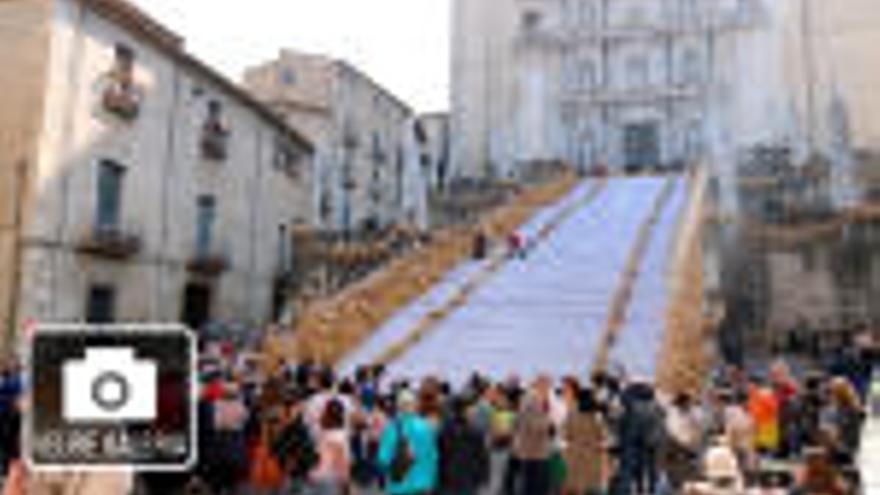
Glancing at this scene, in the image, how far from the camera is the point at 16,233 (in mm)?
19922

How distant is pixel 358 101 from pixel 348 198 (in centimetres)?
576

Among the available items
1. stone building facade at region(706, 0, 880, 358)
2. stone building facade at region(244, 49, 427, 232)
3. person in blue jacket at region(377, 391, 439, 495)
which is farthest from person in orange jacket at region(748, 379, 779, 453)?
stone building facade at region(244, 49, 427, 232)

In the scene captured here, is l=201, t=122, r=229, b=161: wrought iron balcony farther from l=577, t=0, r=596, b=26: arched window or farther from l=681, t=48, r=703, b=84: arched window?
l=681, t=48, r=703, b=84: arched window

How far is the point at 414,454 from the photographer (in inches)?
335

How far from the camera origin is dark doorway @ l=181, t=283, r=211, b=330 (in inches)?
1043

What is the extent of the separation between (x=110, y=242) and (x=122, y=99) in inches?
139

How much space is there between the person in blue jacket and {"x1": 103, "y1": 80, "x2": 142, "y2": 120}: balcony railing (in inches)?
637

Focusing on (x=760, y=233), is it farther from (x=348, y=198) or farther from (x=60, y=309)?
(x=60, y=309)

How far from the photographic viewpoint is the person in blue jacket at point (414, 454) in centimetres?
852

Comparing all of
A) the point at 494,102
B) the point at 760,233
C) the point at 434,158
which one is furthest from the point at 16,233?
the point at 434,158

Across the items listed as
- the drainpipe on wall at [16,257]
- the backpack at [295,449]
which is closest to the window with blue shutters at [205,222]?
the drainpipe on wall at [16,257]

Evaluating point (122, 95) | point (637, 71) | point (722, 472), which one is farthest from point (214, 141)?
point (637, 71)

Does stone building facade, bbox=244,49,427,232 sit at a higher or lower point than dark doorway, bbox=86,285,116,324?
higher

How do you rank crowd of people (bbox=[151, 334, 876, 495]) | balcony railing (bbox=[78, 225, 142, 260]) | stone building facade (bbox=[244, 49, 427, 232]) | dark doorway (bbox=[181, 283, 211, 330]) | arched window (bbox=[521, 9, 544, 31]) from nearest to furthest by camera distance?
crowd of people (bbox=[151, 334, 876, 495]), balcony railing (bbox=[78, 225, 142, 260]), dark doorway (bbox=[181, 283, 211, 330]), stone building facade (bbox=[244, 49, 427, 232]), arched window (bbox=[521, 9, 544, 31])
